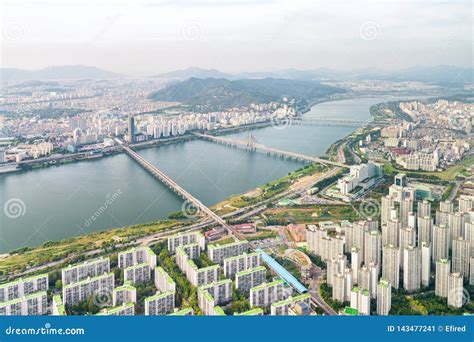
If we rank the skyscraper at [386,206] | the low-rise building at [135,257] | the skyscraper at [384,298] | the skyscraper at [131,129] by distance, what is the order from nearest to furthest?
the skyscraper at [384,298] → the low-rise building at [135,257] → the skyscraper at [386,206] → the skyscraper at [131,129]

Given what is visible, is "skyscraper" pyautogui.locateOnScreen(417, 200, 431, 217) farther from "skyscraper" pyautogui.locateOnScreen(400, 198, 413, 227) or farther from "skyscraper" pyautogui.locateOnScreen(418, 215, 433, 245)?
"skyscraper" pyautogui.locateOnScreen(418, 215, 433, 245)

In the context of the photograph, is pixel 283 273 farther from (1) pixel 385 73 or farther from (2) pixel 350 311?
(1) pixel 385 73

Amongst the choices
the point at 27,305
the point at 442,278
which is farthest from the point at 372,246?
the point at 27,305

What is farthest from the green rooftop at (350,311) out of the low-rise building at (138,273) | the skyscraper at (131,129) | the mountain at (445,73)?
the skyscraper at (131,129)

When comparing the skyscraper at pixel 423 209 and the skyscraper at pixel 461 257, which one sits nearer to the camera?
the skyscraper at pixel 461 257

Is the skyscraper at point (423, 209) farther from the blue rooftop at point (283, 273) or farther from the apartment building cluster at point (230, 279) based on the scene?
the apartment building cluster at point (230, 279)

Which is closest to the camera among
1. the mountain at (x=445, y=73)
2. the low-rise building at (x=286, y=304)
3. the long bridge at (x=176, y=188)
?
the low-rise building at (x=286, y=304)
